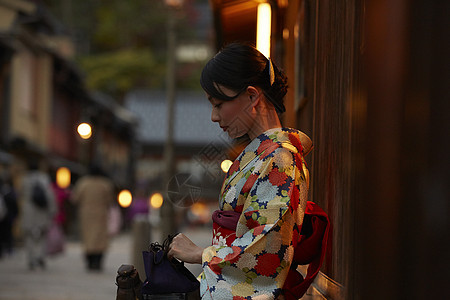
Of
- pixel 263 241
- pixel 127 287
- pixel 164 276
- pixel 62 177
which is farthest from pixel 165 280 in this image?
pixel 62 177

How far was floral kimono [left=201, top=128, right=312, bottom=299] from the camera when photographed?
2.37m

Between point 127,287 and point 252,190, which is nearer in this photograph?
point 252,190

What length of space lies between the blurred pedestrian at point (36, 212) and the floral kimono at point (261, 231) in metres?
13.2

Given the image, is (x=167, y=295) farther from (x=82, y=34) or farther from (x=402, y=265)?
(x=82, y=34)

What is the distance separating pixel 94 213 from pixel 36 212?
3.72 feet

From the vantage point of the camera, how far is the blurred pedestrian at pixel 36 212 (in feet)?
50.2

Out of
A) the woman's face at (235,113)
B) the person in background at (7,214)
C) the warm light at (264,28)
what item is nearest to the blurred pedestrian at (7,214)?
the person in background at (7,214)

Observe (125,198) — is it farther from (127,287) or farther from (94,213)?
(94,213)

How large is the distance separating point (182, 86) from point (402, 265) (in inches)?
1999

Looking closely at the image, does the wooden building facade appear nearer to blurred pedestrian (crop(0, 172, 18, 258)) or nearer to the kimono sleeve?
the kimono sleeve

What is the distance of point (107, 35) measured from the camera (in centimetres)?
4803

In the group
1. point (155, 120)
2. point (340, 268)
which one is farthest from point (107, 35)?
point (340, 268)

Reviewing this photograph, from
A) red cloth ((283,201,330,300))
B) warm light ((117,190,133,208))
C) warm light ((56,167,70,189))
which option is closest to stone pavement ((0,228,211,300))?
warm light ((117,190,133,208))

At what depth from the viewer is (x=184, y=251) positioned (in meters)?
2.57
